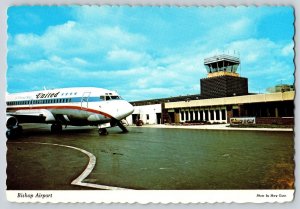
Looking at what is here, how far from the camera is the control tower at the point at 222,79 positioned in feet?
33.7

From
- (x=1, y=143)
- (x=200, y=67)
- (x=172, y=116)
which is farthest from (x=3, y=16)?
(x=172, y=116)

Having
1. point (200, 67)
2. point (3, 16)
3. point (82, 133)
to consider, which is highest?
point (3, 16)

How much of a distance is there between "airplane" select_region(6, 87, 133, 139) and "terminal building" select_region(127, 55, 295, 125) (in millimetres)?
1293

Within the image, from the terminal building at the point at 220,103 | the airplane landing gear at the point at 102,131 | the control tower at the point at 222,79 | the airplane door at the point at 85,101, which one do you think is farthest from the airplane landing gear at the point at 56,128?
the control tower at the point at 222,79

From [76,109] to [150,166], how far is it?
8.33 metres

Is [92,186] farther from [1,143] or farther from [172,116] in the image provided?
[172,116]

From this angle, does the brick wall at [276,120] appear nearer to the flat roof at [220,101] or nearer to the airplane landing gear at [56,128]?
the flat roof at [220,101]

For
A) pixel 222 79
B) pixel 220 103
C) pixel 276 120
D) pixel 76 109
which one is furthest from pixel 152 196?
pixel 222 79

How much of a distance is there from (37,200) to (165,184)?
401 cm

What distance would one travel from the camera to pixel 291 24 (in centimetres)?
934

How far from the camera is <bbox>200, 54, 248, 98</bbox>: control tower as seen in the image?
10.3 meters

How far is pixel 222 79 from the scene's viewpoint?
1568 centimetres

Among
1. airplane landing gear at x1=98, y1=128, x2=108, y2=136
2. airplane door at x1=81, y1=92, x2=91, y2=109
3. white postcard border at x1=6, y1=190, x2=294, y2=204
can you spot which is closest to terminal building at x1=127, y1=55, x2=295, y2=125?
airplane landing gear at x1=98, y1=128, x2=108, y2=136

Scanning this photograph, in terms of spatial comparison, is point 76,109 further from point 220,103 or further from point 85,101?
point 220,103
